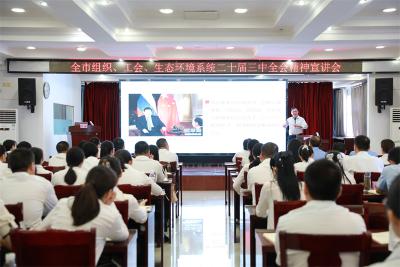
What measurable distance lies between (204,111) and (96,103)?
177 inches

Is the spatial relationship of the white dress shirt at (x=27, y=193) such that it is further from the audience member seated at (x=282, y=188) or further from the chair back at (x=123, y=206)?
the audience member seated at (x=282, y=188)

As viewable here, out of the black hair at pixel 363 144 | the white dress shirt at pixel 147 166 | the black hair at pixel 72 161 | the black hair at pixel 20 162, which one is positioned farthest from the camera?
the white dress shirt at pixel 147 166

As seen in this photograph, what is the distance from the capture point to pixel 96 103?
45.4 ft

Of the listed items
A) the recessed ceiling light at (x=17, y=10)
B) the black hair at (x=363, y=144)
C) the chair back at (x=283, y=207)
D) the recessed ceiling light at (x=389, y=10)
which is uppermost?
the recessed ceiling light at (x=17, y=10)

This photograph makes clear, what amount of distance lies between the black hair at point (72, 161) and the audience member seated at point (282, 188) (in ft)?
5.93

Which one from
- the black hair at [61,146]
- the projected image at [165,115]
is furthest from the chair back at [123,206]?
the projected image at [165,115]

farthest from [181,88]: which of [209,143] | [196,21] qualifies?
[196,21]

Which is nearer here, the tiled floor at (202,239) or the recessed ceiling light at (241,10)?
the tiled floor at (202,239)

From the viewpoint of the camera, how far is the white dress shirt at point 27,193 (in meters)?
3.36

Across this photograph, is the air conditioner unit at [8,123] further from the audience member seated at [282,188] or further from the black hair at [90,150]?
the audience member seated at [282,188]

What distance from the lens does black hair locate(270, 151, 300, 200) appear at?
3299 millimetres

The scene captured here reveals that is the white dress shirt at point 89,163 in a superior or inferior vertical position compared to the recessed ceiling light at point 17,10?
inferior

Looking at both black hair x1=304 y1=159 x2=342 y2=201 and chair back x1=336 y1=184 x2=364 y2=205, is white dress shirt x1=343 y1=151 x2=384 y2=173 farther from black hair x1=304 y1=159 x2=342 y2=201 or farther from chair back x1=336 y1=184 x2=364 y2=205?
black hair x1=304 y1=159 x2=342 y2=201

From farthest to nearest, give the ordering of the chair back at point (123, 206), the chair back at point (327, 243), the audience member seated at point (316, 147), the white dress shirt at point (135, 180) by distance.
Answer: the audience member seated at point (316, 147), the white dress shirt at point (135, 180), the chair back at point (123, 206), the chair back at point (327, 243)
